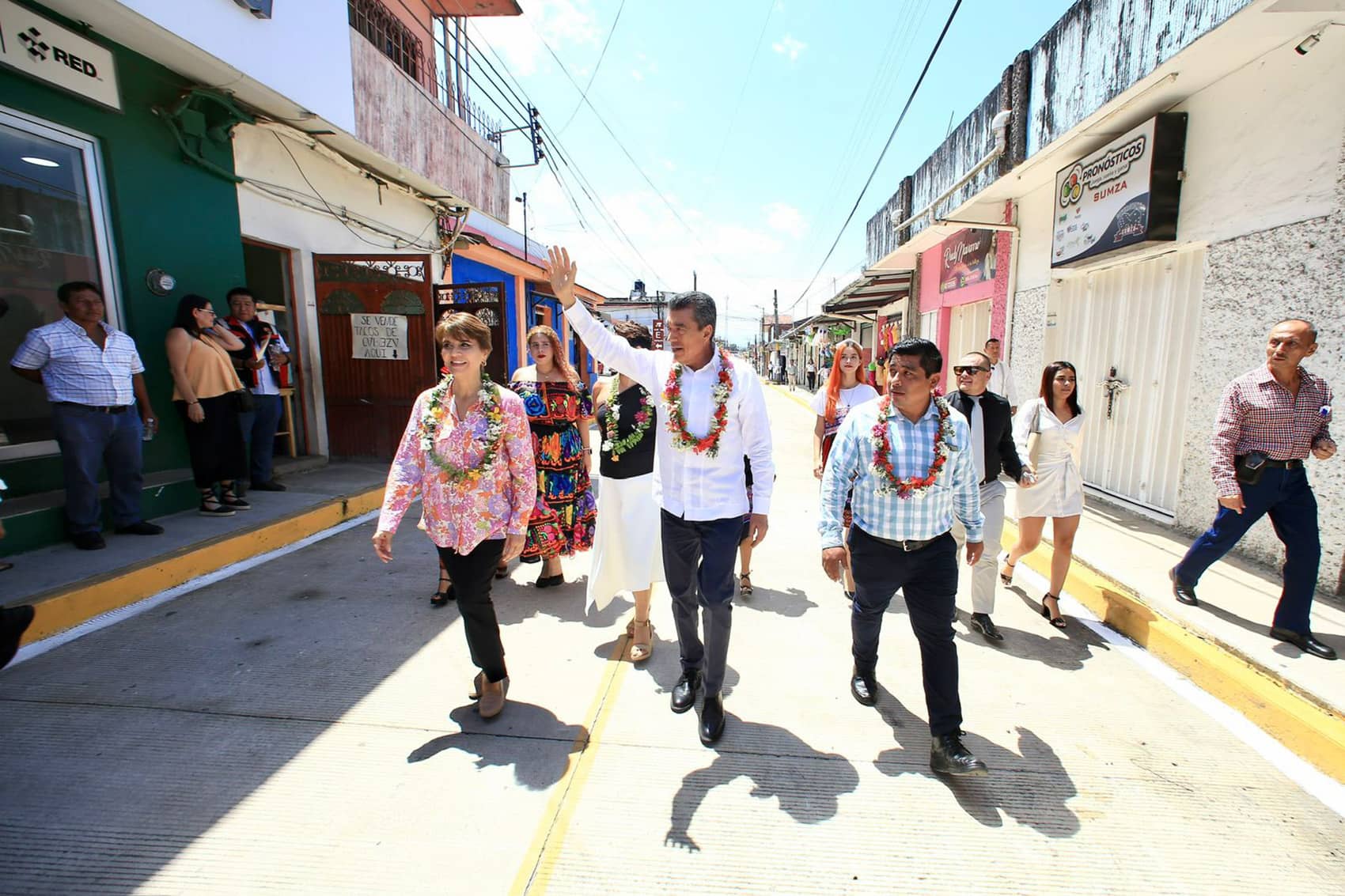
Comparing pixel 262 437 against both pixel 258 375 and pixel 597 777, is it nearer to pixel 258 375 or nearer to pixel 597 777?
pixel 258 375

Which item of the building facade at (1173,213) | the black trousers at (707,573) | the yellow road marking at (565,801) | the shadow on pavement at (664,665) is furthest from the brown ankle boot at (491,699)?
the building facade at (1173,213)

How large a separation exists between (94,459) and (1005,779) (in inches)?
235

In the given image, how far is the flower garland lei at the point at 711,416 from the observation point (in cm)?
273

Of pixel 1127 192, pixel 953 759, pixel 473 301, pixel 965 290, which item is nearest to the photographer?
pixel 953 759

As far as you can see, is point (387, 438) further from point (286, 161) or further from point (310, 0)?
point (310, 0)

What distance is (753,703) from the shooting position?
10.0 ft

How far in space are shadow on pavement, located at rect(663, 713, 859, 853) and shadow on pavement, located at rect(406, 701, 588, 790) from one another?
1.78 feet

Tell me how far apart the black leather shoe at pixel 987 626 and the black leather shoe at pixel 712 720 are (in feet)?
6.15

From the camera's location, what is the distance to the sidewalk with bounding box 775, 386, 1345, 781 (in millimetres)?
2861

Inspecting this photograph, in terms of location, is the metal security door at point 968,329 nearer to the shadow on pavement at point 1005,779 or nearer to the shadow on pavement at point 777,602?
the shadow on pavement at point 777,602

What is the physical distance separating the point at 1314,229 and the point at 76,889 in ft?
23.4

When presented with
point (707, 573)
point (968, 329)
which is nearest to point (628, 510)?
point (707, 573)

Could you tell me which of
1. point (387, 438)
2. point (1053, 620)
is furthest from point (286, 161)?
point (1053, 620)

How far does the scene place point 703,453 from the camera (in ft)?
8.95
